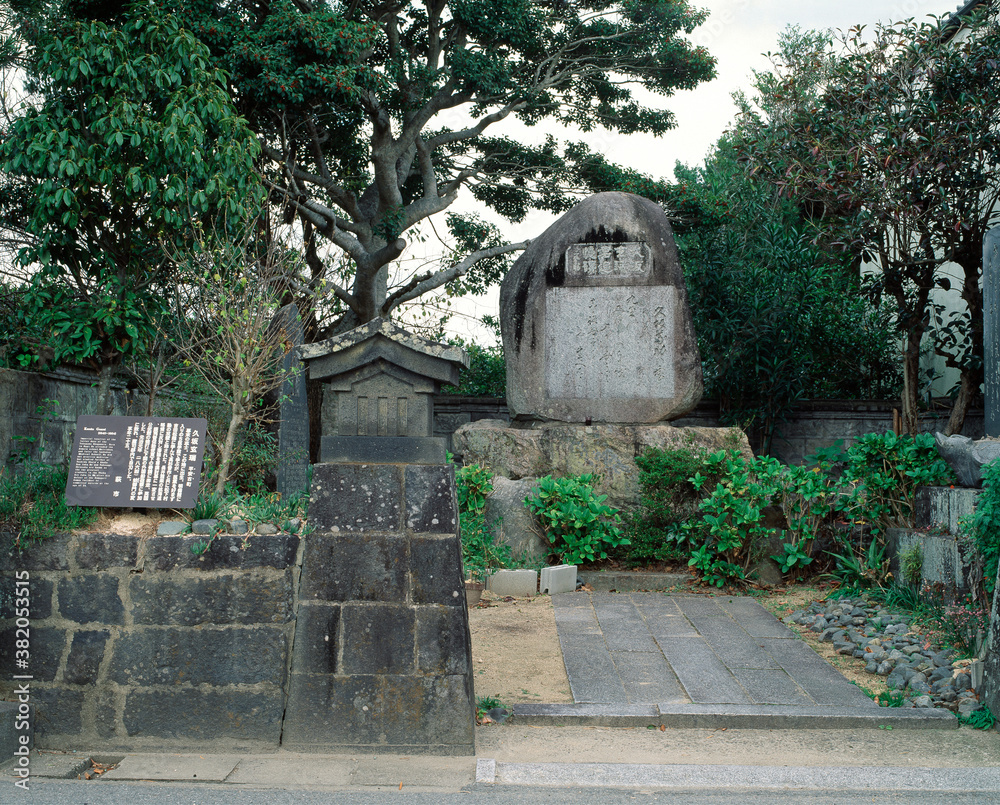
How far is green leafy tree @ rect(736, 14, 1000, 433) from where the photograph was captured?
7840mm

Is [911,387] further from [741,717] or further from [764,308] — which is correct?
[741,717]

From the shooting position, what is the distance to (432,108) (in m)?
11.8

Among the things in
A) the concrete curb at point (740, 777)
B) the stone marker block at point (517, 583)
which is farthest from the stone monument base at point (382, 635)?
the stone marker block at point (517, 583)

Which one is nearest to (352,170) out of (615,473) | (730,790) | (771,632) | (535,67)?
(535,67)

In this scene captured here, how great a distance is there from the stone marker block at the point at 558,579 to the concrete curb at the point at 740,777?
3354mm

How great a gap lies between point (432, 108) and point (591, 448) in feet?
21.0

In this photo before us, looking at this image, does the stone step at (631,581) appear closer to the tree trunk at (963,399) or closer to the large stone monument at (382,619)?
the large stone monument at (382,619)

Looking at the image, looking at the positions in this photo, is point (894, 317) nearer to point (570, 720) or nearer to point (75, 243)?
point (570, 720)

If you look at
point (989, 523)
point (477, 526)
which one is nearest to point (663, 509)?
point (477, 526)

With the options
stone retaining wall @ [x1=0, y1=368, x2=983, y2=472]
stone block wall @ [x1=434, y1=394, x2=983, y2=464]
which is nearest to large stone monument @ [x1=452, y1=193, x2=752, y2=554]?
stone retaining wall @ [x1=0, y1=368, x2=983, y2=472]

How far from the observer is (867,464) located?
6969 mm

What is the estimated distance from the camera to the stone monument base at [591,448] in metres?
8.02

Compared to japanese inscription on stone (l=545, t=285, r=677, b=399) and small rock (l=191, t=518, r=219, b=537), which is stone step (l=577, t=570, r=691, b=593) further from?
small rock (l=191, t=518, r=219, b=537)

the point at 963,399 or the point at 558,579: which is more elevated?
the point at 963,399
